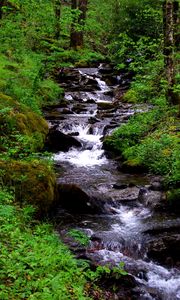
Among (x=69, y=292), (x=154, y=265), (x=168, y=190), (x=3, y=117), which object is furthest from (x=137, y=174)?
(x=69, y=292)

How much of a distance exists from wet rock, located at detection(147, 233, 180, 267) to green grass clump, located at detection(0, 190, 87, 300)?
1823mm

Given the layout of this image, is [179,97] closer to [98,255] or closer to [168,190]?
[168,190]

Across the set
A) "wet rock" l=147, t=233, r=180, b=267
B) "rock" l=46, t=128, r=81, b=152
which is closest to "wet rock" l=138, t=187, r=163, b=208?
"wet rock" l=147, t=233, r=180, b=267

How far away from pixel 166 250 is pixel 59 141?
24.8 feet

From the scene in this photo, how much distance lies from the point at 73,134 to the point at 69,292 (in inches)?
424

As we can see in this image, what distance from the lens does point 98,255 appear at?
747 cm

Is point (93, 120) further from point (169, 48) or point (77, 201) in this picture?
point (77, 201)

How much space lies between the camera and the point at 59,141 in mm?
14562

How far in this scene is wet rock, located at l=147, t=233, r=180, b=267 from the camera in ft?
25.1

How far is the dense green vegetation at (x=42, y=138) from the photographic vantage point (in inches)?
210

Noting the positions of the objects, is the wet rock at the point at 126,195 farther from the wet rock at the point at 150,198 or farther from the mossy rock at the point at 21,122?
the mossy rock at the point at 21,122

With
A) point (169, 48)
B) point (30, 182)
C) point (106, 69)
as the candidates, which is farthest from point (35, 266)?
point (106, 69)

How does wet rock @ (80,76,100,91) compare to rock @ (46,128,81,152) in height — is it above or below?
above

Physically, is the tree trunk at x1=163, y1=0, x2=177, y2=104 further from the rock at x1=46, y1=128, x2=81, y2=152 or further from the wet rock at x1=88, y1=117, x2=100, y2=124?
the rock at x1=46, y1=128, x2=81, y2=152
